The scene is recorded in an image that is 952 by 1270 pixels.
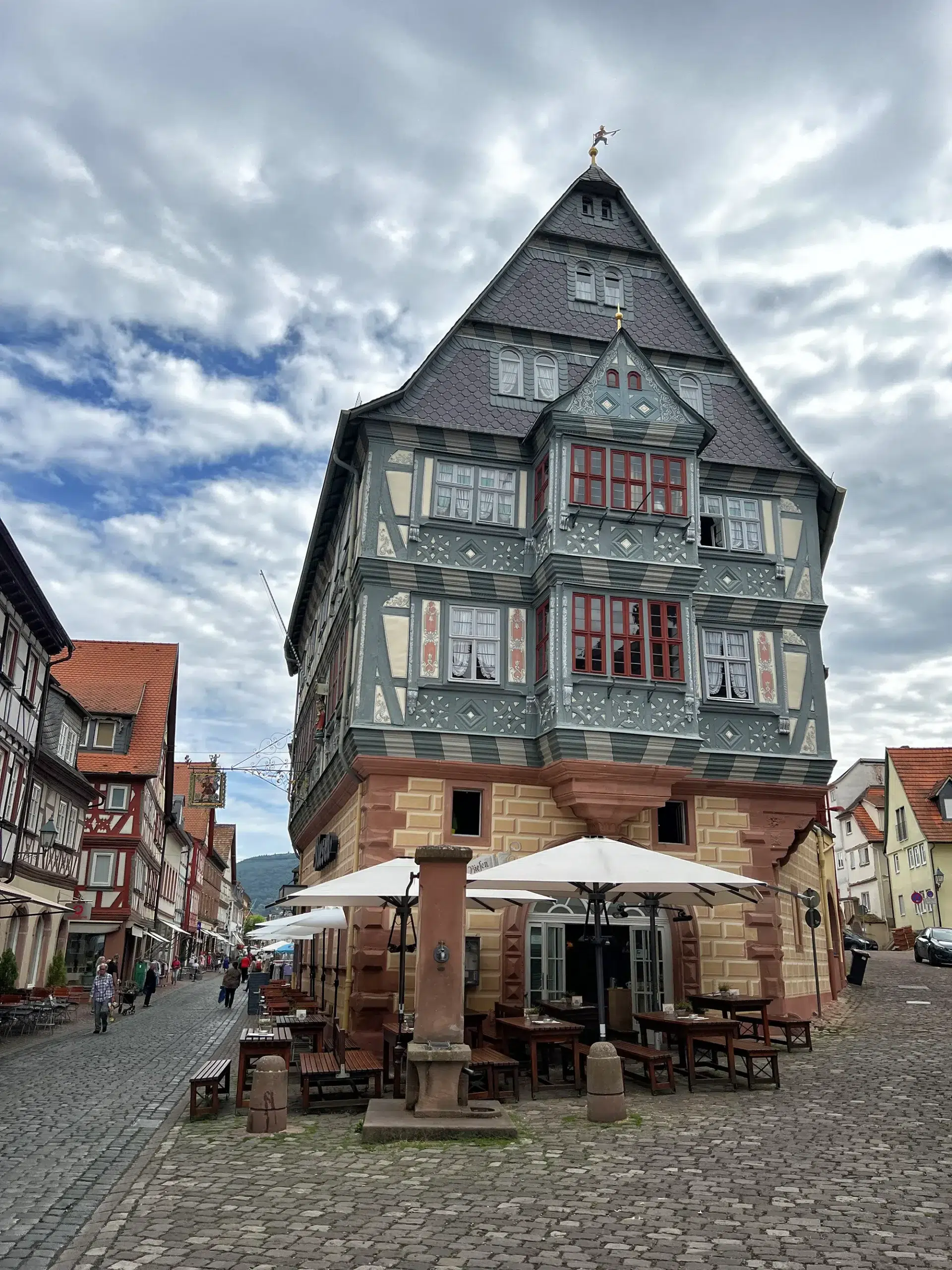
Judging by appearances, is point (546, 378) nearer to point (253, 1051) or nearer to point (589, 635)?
point (589, 635)

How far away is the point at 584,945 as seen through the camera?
2064 cm

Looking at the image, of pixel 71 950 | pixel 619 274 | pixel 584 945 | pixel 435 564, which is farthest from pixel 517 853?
pixel 71 950

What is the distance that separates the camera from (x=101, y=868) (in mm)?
45969

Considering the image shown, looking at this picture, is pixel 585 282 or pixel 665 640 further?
Answer: pixel 585 282

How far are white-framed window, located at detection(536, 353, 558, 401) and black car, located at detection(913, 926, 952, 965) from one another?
2749cm

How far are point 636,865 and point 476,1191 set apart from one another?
233 inches

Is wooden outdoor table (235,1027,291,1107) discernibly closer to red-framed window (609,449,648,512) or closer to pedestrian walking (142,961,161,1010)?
red-framed window (609,449,648,512)

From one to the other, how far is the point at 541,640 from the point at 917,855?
43805mm

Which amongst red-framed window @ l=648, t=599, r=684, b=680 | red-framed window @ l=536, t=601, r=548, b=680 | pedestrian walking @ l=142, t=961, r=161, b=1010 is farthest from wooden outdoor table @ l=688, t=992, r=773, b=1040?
pedestrian walking @ l=142, t=961, r=161, b=1010

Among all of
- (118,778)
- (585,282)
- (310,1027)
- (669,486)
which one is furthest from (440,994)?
(118,778)

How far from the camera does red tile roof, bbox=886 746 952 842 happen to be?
5362cm

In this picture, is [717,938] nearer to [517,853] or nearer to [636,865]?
[517,853]

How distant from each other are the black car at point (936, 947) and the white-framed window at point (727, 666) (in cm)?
2196

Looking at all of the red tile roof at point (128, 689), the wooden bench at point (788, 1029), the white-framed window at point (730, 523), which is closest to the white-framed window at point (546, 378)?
the white-framed window at point (730, 523)
